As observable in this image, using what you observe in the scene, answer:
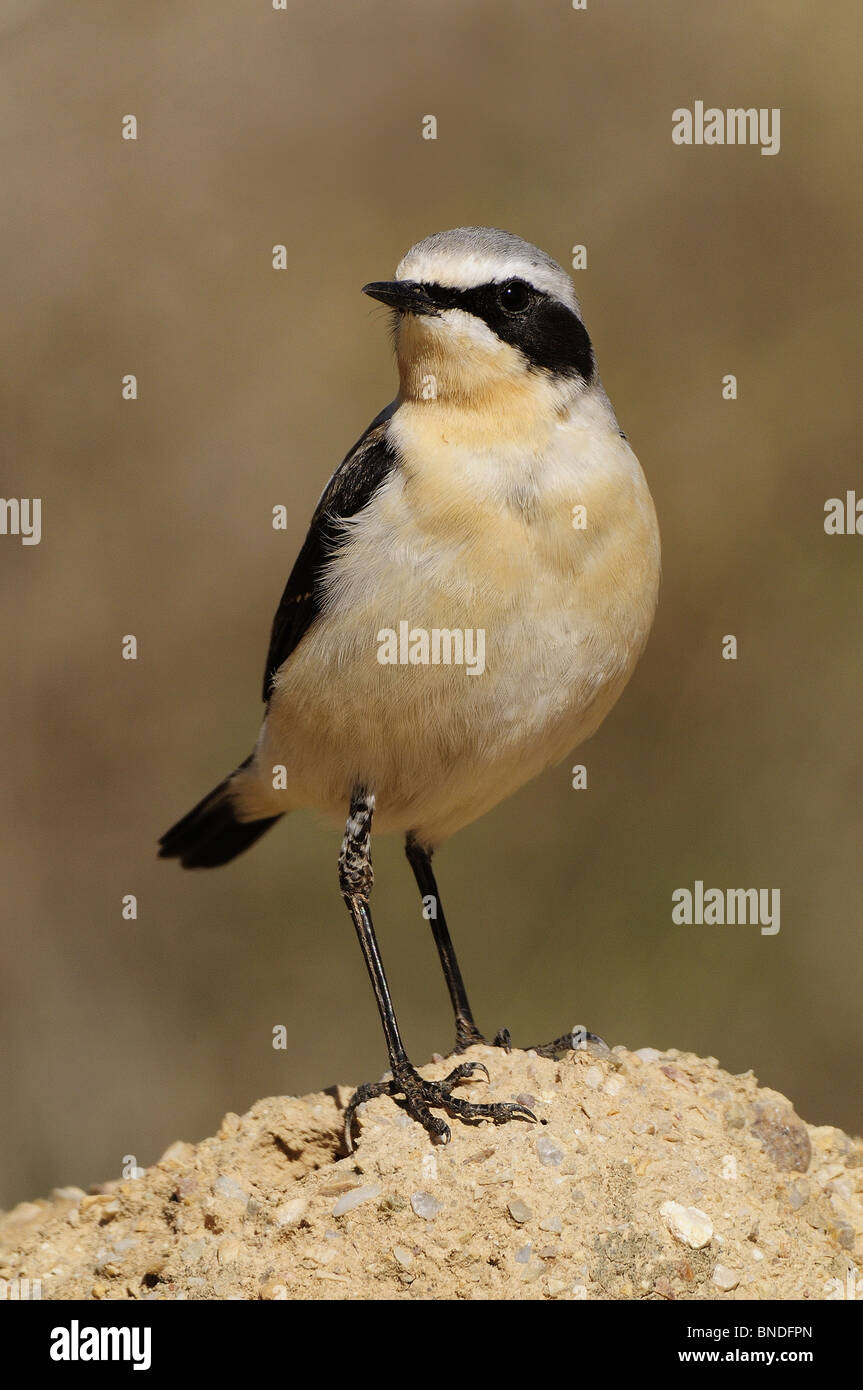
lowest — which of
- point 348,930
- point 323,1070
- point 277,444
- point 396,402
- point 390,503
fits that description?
point 323,1070

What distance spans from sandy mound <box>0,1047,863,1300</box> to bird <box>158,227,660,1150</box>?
0.70 ft

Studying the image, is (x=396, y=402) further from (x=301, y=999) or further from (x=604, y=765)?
(x=301, y=999)

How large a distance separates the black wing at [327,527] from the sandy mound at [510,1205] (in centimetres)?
191

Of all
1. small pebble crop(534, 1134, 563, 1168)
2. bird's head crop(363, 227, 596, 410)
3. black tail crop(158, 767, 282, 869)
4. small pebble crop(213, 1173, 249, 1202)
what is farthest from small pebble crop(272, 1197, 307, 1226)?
bird's head crop(363, 227, 596, 410)

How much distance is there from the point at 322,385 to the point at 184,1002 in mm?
4451

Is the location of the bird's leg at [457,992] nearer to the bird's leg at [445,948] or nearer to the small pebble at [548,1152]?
the bird's leg at [445,948]

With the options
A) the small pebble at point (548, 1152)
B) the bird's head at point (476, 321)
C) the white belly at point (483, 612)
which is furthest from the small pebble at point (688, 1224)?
the bird's head at point (476, 321)

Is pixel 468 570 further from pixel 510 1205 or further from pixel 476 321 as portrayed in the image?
pixel 510 1205

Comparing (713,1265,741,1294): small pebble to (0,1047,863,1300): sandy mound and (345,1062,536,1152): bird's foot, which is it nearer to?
(0,1047,863,1300): sandy mound

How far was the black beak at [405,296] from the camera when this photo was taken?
17.5ft

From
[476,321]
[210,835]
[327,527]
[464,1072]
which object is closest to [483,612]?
[327,527]

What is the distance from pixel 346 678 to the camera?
556 cm

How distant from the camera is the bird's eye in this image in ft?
17.8

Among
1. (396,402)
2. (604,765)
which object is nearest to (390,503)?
(396,402)
